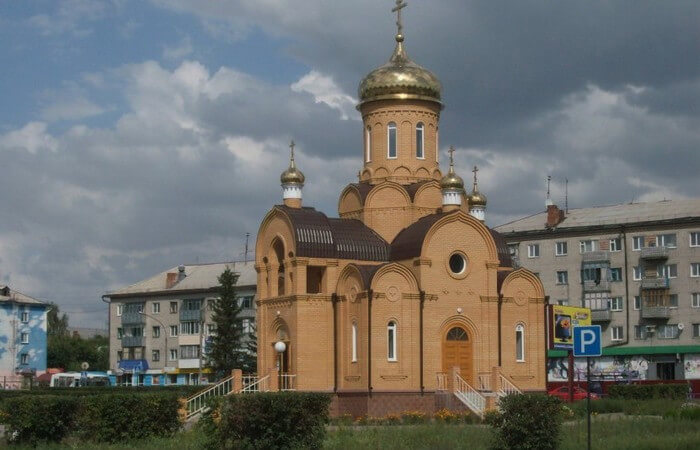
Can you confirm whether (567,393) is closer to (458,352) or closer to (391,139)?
(458,352)

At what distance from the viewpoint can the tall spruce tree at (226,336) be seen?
57875 millimetres

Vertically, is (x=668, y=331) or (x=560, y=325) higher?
(x=668, y=331)

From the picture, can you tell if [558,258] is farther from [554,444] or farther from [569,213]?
[554,444]

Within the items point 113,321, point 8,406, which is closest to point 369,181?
point 8,406

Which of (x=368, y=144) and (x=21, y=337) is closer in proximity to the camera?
(x=368, y=144)

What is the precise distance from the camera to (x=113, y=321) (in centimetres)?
8269

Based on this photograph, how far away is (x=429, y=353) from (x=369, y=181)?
284 inches

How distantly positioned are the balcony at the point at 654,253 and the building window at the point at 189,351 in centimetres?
3031

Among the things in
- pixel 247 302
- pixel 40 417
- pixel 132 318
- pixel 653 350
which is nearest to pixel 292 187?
pixel 40 417

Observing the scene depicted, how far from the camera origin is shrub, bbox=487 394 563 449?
70.9 feet

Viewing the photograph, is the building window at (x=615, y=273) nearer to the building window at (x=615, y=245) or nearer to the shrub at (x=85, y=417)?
the building window at (x=615, y=245)

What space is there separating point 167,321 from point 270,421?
58.6 metres

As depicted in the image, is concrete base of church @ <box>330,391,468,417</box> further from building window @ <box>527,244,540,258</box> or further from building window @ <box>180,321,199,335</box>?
building window @ <box>180,321,199,335</box>

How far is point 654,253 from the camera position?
62.4 meters
